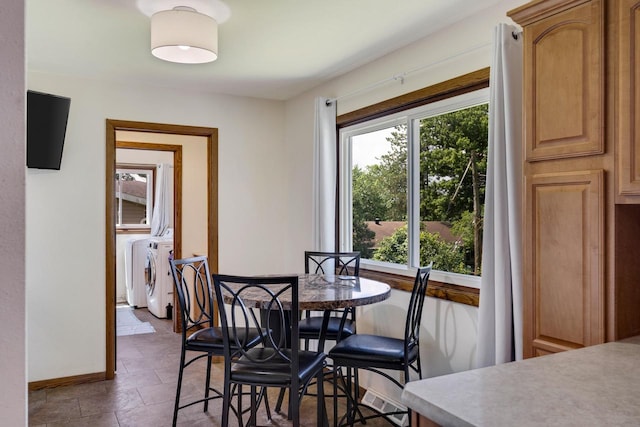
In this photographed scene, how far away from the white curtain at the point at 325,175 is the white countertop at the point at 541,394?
95.5 inches

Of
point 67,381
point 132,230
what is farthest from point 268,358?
point 132,230

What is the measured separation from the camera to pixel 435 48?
A: 2.86 meters

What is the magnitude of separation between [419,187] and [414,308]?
0.92 meters

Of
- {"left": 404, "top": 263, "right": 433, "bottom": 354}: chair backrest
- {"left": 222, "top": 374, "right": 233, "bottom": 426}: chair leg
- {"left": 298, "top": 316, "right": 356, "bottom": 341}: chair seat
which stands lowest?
{"left": 222, "top": 374, "right": 233, "bottom": 426}: chair leg

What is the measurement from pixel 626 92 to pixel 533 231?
1.83 ft

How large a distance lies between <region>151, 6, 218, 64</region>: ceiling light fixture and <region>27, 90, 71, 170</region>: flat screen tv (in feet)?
4.31

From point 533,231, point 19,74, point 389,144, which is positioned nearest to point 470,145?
point 389,144

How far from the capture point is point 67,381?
3656 mm

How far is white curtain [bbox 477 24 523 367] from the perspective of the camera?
6.89 feet

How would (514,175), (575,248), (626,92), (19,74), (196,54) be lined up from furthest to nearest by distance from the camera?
(196,54)
(514,175)
(575,248)
(626,92)
(19,74)

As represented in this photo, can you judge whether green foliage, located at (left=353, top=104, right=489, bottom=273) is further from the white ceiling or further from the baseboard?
the baseboard

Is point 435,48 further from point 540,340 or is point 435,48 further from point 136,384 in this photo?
point 136,384

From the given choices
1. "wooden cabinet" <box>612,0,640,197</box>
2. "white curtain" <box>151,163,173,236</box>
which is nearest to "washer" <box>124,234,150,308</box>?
"white curtain" <box>151,163,173,236</box>

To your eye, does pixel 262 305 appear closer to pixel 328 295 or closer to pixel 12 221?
pixel 328 295
